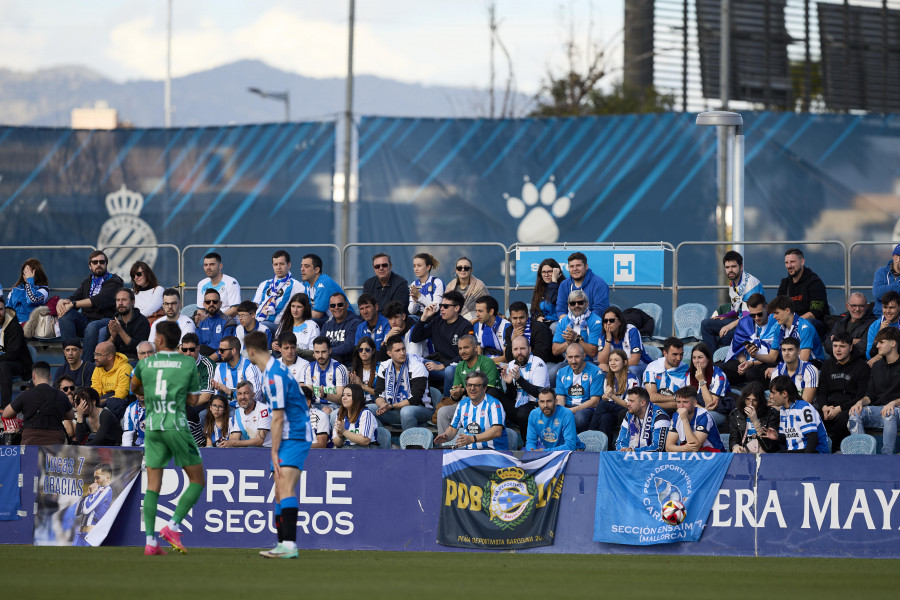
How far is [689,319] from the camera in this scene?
1700 centimetres

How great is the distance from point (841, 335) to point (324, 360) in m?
6.14

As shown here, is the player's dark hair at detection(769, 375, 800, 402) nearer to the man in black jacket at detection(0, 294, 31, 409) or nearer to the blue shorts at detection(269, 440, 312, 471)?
the blue shorts at detection(269, 440, 312, 471)

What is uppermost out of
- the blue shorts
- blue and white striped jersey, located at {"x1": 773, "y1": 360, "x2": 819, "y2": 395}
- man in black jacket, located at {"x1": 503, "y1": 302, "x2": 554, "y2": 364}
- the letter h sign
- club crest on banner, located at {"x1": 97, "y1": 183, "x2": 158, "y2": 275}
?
club crest on banner, located at {"x1": 97, "y1": 183, "x2": 158, "y2": 275}

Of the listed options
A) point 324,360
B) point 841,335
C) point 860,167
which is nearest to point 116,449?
point 324,360

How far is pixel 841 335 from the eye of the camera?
1370cm

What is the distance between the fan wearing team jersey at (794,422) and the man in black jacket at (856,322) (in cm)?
185

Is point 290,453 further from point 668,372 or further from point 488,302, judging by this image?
point 668,372

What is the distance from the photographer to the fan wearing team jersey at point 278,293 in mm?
16438

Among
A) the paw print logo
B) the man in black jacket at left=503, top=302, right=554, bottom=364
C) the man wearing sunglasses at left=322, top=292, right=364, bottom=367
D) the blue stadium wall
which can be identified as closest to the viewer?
the man in black jacket at left=503, top=302, right=554, bottom=364

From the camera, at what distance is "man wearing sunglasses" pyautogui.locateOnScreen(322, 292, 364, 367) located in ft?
51.2

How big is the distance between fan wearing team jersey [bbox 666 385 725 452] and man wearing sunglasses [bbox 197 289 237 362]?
6325 millimetres

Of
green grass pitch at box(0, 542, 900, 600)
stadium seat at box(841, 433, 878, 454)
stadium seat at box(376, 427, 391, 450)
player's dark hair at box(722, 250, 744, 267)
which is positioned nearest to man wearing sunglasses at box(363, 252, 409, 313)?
stadium seat at box(376, 427, 391, 450)

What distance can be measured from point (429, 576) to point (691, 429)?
4779 mm

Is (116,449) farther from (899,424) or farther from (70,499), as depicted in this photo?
(899,424)
